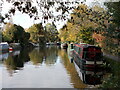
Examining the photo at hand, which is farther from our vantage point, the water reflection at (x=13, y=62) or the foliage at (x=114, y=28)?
the water reflection at (x=13, y=62)

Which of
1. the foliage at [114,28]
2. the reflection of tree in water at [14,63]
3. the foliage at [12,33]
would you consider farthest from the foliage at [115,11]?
the foliage at [12,33]

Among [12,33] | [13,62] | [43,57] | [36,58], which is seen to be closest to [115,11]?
[13,62]

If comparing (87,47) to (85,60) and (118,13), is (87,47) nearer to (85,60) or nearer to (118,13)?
(85,60)

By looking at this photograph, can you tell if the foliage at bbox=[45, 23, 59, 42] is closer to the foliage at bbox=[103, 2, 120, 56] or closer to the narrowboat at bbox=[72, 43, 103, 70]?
the narrowboat at bbox=[72, 43, 103, 70]

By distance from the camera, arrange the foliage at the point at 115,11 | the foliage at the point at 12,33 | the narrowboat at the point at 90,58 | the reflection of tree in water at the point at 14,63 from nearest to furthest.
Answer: the foliage at the point at 115,11 → the narrowboat at the point at 90,58 → the reflection of tree in water at the point at 14,63 → the foliage at the point at 12,33

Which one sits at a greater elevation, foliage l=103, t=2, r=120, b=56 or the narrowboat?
foliage l=103, t=2, r=120, b=56

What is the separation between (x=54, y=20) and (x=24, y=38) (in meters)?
77.3

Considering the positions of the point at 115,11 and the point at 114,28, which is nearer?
the point at 115,11

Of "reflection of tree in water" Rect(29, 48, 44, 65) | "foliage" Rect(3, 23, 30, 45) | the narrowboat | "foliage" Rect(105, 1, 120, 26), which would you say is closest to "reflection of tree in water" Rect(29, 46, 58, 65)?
"reflection of tree in water" Rect(29, 48, 44, 65)

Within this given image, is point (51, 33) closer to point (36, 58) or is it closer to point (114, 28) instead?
point (36, 58)

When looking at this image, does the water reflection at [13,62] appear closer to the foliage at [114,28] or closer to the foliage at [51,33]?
the foliage at [114,28]

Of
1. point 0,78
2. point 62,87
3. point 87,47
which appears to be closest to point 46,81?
point 62,87

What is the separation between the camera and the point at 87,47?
23.0 m

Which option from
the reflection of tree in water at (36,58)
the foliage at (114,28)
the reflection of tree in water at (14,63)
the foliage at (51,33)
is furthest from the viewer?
the foliage at (51,33)
